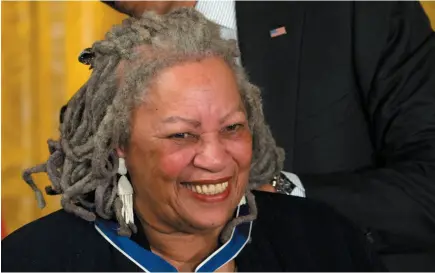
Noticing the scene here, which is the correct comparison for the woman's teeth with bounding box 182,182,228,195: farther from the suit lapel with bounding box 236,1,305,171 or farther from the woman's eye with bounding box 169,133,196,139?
the suit lapel with bounding box 236,1,305,171

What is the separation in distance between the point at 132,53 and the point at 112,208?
0.31m

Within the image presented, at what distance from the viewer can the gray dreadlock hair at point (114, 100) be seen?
51.6 inches

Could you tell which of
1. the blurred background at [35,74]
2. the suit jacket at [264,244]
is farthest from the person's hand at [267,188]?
the blurred background at [35,74]

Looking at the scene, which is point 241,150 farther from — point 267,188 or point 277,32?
point 277,32

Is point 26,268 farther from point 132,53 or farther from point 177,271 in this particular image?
A: point 132,53

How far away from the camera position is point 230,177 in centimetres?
131

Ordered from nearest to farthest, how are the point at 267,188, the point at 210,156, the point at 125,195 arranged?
the point at 210,156 < the point at 125,195 < the point at 267,188

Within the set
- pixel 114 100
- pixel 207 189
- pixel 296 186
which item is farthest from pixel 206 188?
pixel 296 186

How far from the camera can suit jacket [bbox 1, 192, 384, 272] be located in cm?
135

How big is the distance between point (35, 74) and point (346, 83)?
39.9 inches

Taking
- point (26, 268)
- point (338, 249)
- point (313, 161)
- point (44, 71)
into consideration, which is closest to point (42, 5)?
point (44, 71)

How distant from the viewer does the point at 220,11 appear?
1903mm

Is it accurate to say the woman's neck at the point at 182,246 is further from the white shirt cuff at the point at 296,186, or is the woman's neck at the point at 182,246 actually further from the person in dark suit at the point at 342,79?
the person in dark suit at the point at 342,79

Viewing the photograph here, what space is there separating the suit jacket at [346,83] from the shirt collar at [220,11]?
2 cm
